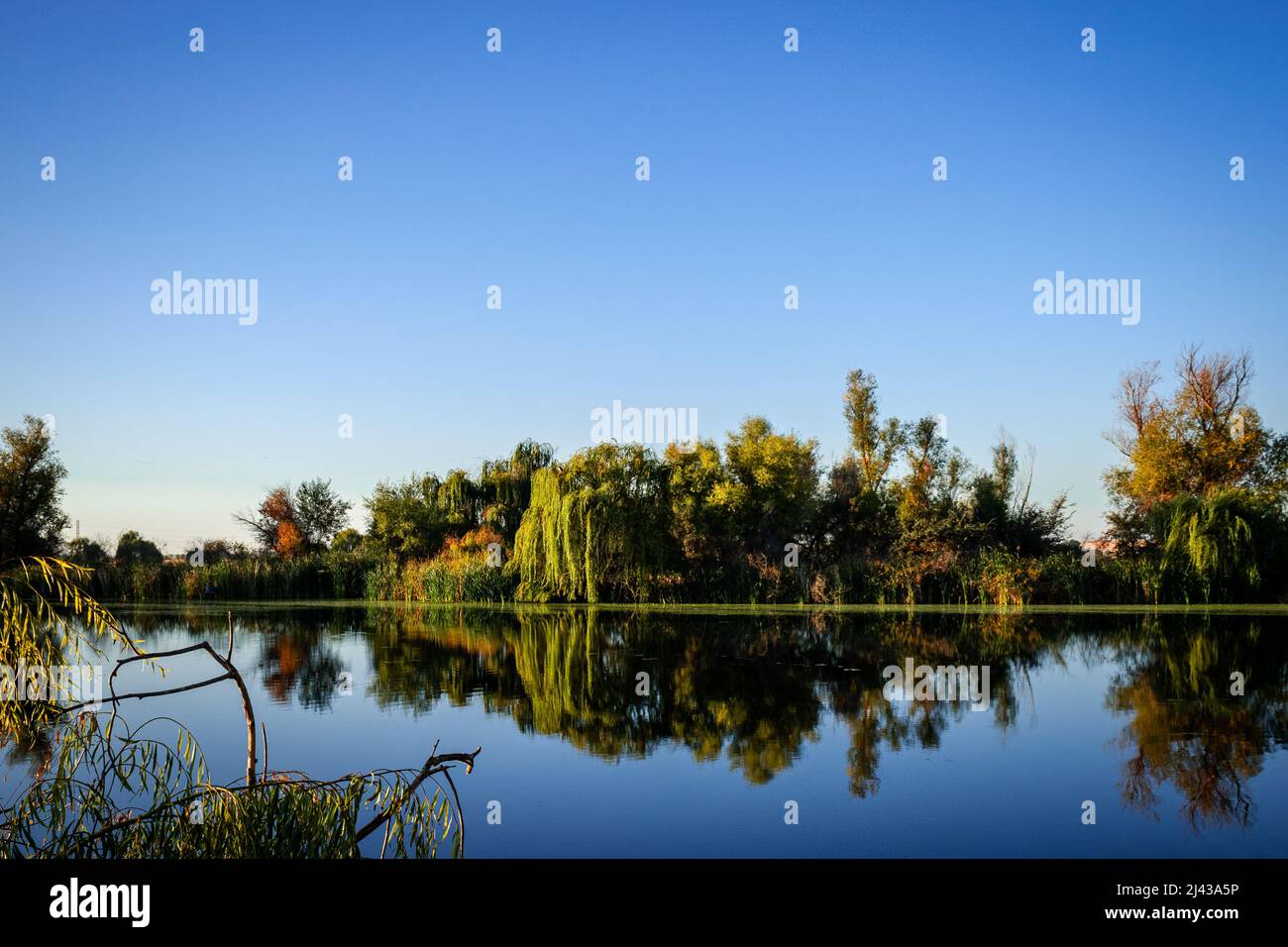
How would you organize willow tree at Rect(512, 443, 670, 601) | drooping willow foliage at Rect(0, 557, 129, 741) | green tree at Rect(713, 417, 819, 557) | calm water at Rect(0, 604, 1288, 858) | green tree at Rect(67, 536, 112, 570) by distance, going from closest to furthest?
drooping willow foliage at Rect(0, 557, 129, 741) < calm water at Rect(0, 604, 1288, 858) < willow tree at Rect(512, 443, 670, 601) < green tree at Rect(713, 417, 819, 557) < green tree at Rect(67, 536, 112, 570)

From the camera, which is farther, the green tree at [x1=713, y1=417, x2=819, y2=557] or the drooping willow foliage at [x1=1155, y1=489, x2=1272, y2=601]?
the green tree at [x1=713, y1=417, x2=819, y2=557]

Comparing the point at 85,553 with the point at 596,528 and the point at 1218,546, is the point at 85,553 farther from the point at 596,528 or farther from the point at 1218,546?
the point at 1218,546

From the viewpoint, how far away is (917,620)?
68.3 ft

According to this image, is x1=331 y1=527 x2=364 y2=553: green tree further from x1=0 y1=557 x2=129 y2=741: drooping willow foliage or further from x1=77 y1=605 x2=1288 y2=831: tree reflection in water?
x1=0 y1=557 x2=129 y2=741: drooping willow foliage

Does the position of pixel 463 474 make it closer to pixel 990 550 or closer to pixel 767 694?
pixel 990 550

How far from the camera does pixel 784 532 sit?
96.9 feet

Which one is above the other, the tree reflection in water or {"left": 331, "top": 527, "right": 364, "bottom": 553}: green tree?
{"left": 331, "top": 527, "right": 364, "bottom": 553}: green tree

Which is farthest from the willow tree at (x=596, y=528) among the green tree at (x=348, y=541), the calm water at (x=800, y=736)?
the green tree at (x=348, y=541)

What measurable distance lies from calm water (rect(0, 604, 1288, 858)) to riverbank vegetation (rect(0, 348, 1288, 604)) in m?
7.59

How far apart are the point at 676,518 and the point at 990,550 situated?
887cm

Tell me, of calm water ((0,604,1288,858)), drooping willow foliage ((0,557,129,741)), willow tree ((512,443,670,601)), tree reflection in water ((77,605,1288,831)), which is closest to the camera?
drooping willow foliage ((0,557,129,741))

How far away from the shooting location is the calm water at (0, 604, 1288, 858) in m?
6.38

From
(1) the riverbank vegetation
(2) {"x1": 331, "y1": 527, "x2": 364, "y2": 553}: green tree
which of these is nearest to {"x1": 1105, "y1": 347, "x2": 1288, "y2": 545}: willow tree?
(1) the riverbank vegetation

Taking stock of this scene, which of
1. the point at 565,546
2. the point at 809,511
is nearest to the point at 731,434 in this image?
the point at 809,511
